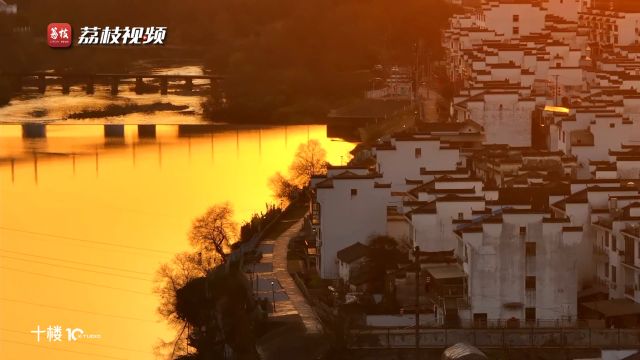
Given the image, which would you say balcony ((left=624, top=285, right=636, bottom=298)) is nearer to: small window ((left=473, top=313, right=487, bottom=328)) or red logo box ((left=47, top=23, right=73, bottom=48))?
small window ((left=473, top=313, right=487, bottom=328))

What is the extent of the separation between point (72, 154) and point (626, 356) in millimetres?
12376

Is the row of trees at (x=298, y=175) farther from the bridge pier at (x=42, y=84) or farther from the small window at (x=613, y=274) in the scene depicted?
the bridge pier at (x=42, y=84)

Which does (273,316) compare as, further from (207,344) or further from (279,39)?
(279,39)

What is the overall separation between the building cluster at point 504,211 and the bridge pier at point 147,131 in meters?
6.07

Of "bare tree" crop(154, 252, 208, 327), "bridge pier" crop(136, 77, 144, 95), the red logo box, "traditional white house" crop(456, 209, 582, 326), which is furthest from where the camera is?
"bridge pier" crop(136, 77, 144, 95)

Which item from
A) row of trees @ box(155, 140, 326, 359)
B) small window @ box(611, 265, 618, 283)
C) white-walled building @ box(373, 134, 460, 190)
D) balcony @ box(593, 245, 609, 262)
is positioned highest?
white-walled building @ box(373, 134, 460, 190)

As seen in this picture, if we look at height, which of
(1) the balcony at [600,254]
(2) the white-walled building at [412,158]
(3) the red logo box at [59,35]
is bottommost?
(1) the balcony at [600,254]

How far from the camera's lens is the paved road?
31.5 ft

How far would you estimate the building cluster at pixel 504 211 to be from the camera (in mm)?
9195

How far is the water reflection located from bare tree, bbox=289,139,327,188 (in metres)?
0.34

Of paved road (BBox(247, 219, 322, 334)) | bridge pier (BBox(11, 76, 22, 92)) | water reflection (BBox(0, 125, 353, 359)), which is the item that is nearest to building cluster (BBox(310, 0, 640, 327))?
paved road (BBox(247, 219, 322, 334))

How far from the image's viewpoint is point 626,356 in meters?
7.18

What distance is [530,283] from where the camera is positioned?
9219 mm

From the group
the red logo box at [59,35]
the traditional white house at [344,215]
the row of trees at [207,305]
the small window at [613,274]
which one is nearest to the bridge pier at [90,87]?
the red logo box at [59,35]
